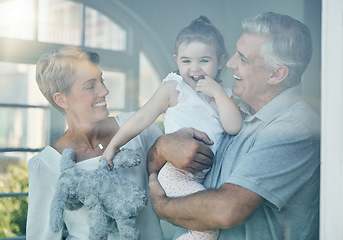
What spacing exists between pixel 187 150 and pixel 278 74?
1.62ft

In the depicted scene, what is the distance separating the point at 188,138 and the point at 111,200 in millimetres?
472

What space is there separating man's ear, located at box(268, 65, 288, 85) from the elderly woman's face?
0.79 meters

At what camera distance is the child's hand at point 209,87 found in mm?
2162

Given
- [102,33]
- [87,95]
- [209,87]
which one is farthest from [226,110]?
[102,33]

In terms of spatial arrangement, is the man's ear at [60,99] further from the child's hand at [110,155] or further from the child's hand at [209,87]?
the child's hand at [209,87]

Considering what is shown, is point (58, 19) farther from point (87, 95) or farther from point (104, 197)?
point (104, 197)

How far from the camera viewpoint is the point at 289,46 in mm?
2086

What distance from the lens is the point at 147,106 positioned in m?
2.33

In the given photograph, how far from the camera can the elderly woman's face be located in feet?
7.98
